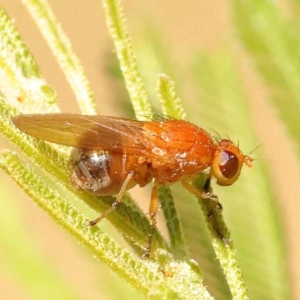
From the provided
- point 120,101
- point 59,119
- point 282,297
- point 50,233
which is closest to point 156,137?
point 120,101

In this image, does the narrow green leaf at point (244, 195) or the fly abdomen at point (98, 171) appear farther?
the narrow green leaf at point (244, 195)

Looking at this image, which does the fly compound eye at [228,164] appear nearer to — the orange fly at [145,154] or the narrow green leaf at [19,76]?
the orange fly at [145,154]

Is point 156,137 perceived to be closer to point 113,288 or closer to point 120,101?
point 120,101

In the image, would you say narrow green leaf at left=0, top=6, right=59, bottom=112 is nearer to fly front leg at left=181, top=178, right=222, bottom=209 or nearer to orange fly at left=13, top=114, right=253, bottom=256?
A: orange fly at left=13, top=114, right=253, bottom=256

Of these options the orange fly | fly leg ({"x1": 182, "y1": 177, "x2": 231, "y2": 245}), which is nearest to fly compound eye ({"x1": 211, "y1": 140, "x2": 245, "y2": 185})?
the orange fly

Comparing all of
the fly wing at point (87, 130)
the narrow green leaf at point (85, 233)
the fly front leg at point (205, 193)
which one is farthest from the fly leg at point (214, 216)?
the fly wing at point (87, 130)

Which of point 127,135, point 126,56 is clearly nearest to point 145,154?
point 127,135

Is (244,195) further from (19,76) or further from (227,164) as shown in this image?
(19,76)

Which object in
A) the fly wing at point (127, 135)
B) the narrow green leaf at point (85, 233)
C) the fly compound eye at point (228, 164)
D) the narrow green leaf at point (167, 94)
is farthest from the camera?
the fly compound eye at point (228, 164)
